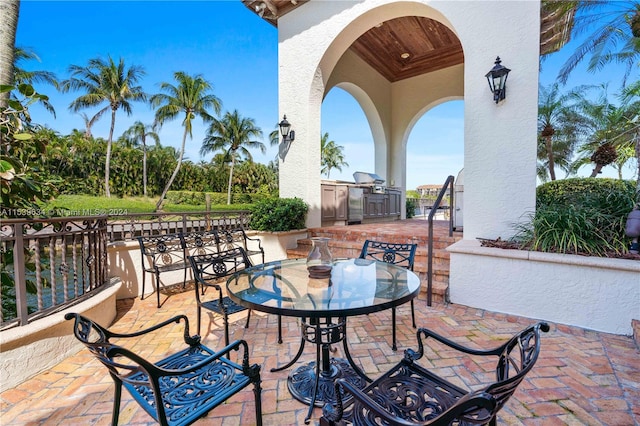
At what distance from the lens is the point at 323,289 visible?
188cm

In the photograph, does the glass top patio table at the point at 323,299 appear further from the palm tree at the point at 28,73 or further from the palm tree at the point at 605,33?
the palm tree at the point at 605,33

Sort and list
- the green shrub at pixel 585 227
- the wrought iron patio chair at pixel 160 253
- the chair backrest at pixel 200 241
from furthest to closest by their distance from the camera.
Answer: the chair backrest at pixel 200 241 → the wrought iron patio chair at pixel 160 253 → the green shrub at pixel 585 227

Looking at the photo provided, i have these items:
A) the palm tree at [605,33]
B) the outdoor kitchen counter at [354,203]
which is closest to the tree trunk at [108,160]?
the outdoor kitchen counter at [354,203]

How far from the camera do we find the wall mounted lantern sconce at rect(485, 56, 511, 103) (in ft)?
12.0

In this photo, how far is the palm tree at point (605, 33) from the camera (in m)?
4.60

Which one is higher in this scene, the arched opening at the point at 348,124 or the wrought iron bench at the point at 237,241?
the arched opening at the point at 348,124

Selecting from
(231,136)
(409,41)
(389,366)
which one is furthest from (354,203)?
(231,136)

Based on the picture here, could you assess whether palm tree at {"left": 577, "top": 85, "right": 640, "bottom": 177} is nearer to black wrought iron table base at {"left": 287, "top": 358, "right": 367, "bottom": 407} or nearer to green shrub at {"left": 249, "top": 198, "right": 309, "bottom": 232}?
green shrub at {"left": 249, "top": 198, "right": 309, "bottom": 232}

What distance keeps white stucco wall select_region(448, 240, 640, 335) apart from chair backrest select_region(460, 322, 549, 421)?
2356 mm

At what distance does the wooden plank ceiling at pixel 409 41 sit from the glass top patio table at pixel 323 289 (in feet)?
19.1

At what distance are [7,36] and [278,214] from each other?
381cm

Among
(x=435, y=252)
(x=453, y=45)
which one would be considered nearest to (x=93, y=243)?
(x=435, y=252)

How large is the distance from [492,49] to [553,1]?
7.67 feet

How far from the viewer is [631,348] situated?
2.46 meters
